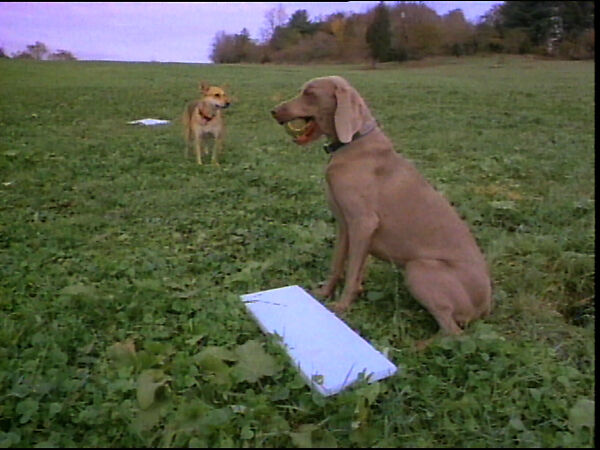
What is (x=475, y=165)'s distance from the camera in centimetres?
636

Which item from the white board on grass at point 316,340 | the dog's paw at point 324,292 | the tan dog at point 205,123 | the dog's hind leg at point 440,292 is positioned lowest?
the dog's paw at point 324,292

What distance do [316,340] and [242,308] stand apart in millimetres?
473

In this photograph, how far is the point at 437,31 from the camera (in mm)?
2555

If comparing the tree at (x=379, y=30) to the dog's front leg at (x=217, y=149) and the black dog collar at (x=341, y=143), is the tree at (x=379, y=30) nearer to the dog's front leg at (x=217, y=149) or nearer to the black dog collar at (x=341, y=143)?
the black dog collar at (x=341, y=143)

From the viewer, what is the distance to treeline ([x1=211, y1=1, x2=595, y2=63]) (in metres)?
2.48

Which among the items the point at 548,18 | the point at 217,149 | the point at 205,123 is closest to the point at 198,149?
the point at 217,149

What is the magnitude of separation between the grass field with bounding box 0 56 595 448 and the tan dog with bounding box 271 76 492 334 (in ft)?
0.70

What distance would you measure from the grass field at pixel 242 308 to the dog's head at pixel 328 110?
0.88m

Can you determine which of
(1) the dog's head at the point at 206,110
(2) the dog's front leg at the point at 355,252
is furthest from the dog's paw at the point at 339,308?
(1) the dog's head at the point at 206,110

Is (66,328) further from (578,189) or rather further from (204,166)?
(578,189)

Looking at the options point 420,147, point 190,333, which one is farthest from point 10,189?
point 420,147

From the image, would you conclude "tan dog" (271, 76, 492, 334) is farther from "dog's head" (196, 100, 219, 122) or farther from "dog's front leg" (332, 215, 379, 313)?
"dog's head" (196, 100, 219, 122)

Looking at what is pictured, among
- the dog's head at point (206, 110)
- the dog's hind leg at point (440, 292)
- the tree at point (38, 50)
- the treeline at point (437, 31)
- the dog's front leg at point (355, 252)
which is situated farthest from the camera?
the dog's head at point (206, 110)

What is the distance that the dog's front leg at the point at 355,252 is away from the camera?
292 centimetres
